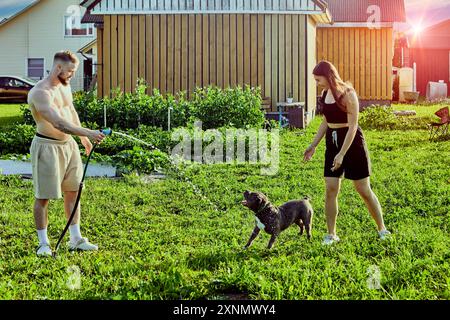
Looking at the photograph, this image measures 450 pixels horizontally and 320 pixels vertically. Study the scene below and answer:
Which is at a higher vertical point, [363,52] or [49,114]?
[363,52]

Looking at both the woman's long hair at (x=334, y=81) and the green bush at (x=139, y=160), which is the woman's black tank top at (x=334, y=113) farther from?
the green bush at (x=139, y=160)

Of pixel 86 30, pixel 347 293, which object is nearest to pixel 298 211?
pixel 347 293

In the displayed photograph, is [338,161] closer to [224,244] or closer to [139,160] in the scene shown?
[224,244]

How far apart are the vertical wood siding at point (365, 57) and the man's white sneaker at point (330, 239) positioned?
18.5m

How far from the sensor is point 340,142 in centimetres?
631

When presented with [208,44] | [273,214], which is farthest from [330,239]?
[208,44]

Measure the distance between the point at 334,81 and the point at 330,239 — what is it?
4.37 feet

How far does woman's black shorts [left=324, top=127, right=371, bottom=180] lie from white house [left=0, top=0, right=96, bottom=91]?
30.6m

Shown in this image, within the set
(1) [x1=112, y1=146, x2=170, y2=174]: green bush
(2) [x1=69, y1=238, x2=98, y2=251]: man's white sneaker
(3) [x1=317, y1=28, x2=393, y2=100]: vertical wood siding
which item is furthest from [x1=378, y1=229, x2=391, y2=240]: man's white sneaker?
(3) [x1=317, y1=28, x2=393, y2=100]: vertical wood siding

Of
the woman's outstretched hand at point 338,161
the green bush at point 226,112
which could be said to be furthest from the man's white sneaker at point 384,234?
the green bush at point 226,112

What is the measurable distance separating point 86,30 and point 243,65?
64.1 feet

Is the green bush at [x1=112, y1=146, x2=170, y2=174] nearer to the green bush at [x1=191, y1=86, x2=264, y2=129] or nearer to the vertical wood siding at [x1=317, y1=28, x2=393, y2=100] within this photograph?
the green bush at [x1=191, y1=86, x2=264, y2=129]

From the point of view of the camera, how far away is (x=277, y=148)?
12836 mm

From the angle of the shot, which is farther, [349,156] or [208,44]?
[208,44]
